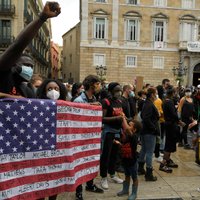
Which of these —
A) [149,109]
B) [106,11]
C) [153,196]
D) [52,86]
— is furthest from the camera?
[106,11]

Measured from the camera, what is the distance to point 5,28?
34688mm

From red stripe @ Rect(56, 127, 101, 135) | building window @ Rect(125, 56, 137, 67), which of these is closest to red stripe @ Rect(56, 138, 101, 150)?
red stripe @ Rect(56, 127, 101, 135)

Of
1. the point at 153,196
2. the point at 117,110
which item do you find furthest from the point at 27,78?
the point at 153,196

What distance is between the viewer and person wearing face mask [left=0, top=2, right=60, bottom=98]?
2.68 metres

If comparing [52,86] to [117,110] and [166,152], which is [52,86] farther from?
[166,152]

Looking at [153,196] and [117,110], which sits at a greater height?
[117,110]

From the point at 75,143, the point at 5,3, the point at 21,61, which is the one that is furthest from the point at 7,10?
the point at 21,61

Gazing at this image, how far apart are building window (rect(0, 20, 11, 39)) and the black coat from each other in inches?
1189

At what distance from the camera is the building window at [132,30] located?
35.9 meters

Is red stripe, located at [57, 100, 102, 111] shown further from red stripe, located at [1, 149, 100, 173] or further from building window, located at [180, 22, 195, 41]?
building window, located at [180, 22, 195, 41]

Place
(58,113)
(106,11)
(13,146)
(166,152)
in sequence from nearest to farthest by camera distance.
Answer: (13,146)
(58,113)
(166,152)
(106,11)

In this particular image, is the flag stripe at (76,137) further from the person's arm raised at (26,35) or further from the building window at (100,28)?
the building window at (100,28)

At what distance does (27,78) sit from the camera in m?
3.40

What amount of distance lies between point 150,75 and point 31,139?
33822mm
